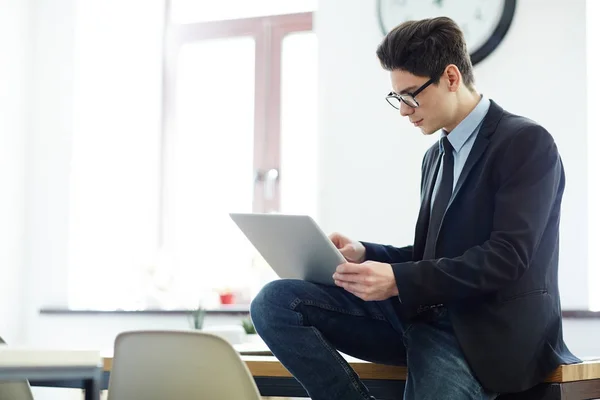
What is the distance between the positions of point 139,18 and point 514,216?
2.69m

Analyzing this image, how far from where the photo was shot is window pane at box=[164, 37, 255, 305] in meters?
3.78

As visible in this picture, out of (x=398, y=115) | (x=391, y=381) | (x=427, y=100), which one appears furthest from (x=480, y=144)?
(x=398, y=115)

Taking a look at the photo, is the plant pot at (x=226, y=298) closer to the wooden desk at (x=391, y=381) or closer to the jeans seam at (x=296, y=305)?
the wooden desk at (x=391, y=381)

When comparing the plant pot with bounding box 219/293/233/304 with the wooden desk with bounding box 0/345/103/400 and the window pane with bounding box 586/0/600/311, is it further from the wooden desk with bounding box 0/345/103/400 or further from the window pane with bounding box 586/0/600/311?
the wooden desk with bounding box 0/345/103/400

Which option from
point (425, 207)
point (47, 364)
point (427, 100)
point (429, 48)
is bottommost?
point (47, 364)

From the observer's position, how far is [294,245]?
1.80 metres

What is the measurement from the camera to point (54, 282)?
12.3 ft

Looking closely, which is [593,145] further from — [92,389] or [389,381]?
[92,389]

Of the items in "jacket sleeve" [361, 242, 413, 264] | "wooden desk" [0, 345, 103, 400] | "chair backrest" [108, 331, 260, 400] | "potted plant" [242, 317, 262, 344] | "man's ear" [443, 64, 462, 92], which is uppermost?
"man's ear" [443, 64, 462, 92]

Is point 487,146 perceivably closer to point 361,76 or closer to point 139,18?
point 361,76

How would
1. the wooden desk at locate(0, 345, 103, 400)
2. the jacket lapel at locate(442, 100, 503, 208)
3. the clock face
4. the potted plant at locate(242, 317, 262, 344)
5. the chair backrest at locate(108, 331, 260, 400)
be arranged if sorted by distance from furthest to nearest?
the clock face < the potted plant at locate(242, 317, 262, 344) < the jacket lapel at locate(442, 100, 503, 208) < the chair backrest at locate(108, 331, 260, 400) < the wooden desk at locate(0, 345, 103, 400)

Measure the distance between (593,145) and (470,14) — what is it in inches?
25.0

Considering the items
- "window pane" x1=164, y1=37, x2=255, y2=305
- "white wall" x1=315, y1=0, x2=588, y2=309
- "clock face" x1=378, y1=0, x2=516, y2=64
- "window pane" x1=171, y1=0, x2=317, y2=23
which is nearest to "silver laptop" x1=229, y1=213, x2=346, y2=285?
"white wall" x1=315, y1=0, x2=588, y2=309

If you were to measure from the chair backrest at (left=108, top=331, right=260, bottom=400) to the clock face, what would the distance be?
1925 mm
